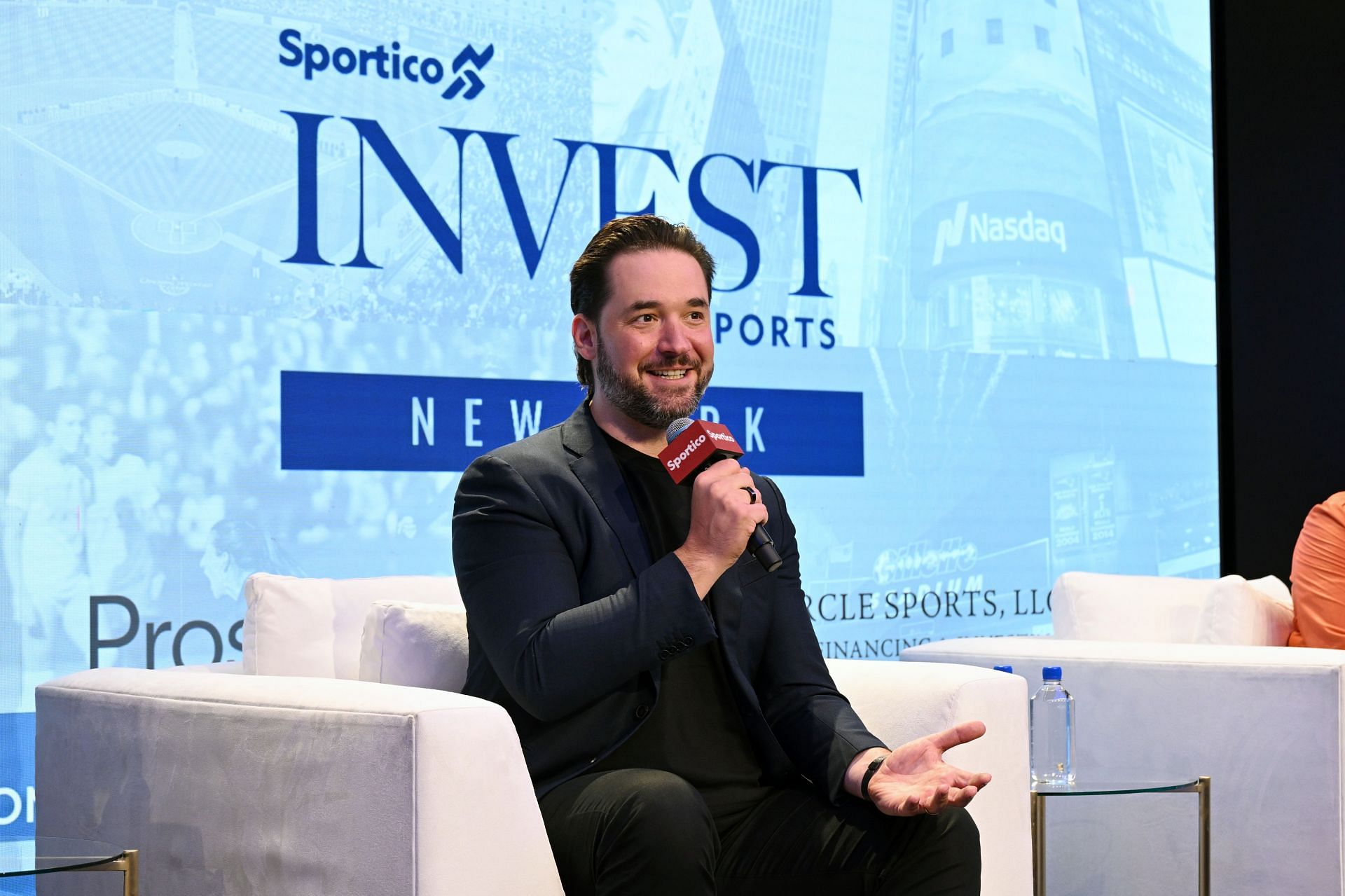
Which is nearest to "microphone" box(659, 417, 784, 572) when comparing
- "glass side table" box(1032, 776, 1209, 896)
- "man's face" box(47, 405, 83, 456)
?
"glass side table" box(1032, 776, 1209, 896)

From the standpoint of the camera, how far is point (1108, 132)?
16.9 ft

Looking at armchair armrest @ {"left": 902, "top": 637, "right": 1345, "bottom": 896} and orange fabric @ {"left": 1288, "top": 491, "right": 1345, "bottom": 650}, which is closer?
armchair armrest @ {"left": 902, "top": 637, "right": 1345, "bottom": 896}

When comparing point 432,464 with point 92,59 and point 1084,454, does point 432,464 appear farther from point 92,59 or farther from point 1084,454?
point 1084,454

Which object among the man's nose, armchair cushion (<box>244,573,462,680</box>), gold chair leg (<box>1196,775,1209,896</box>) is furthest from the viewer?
gold chair leg (<box>1196,775,1209,896</box>)

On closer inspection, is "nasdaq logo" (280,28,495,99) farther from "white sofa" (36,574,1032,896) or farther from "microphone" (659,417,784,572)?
"microphone" (659,417,784,572)

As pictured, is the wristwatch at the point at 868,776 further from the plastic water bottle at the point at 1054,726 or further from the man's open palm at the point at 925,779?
the plastic water bottle at the point at 1054,726

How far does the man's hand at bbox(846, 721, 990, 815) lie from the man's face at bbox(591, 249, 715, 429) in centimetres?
60

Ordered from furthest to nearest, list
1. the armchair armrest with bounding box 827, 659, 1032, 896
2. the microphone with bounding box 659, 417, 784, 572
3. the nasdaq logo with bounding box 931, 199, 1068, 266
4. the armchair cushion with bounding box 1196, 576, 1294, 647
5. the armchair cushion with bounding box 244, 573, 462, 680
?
the nasdaq logo with bounding box 931, 199, 1068, 266
the armchair cushion with bounding box 1196, 576, 1294, 647
the armchair cushion with bounding box 244, 573, 462, 680
the armchair armrest with bounding box 827, 659, 1032, 896
the microphone with bounding box 659, 417, 784, 572

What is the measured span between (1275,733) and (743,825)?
150 cm

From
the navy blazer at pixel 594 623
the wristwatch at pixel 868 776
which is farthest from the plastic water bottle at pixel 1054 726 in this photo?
the wristwatch at pixel 868 776

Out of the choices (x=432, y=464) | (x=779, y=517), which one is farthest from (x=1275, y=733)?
(x=432, y=464)

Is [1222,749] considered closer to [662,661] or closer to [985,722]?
[985,722]

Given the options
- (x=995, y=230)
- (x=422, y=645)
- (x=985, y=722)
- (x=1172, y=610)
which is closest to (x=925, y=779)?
(x=985, y=722)

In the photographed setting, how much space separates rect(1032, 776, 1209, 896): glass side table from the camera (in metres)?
2.69
